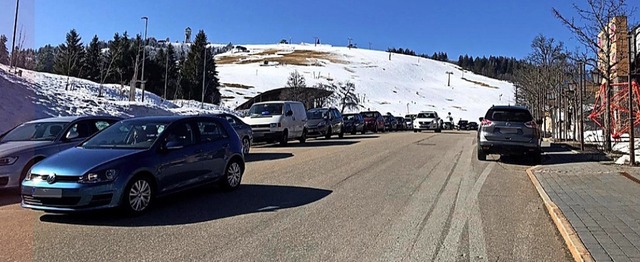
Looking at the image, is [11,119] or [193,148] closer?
[193,148]

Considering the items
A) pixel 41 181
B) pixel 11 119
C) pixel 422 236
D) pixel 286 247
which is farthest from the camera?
pixel 11 119

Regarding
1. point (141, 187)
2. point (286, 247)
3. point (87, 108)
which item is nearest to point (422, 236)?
point (286, 247)

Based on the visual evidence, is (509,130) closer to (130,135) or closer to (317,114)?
(130,135)

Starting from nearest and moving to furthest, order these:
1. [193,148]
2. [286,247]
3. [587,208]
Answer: [286,247], [587,208], [193,148]

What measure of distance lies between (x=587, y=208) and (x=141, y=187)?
6789 millimetres

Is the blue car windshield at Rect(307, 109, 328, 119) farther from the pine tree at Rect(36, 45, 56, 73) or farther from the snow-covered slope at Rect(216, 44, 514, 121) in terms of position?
the pine tree at Rect(36, 45, 56, 73)

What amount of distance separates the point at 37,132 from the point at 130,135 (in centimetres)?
349

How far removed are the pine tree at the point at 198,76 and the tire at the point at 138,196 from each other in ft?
204

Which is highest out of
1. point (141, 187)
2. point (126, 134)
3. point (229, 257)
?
point (126, 134)

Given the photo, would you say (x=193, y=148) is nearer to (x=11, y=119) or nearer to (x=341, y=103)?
(x=11, y=119)

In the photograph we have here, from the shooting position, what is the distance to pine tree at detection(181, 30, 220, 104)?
2761 inches

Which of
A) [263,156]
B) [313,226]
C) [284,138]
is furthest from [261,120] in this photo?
[313,226]

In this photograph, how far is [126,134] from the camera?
8.63 metres

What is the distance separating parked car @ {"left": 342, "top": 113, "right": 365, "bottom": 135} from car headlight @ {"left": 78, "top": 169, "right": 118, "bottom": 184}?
91.6 ft
